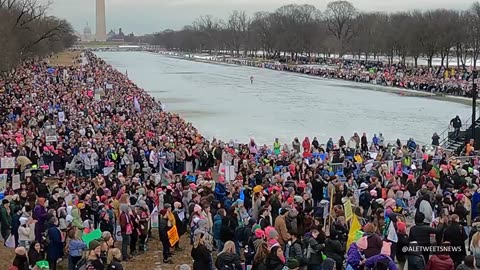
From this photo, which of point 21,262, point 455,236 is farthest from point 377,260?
point 21,262

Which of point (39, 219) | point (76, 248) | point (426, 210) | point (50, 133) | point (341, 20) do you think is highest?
point (341, 20)

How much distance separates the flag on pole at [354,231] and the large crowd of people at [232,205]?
41 millimetres

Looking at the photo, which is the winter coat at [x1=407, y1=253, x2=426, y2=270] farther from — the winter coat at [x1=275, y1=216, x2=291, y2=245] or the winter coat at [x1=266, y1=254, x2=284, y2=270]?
the winter coat at [x1=275, y1=216, x2=291, y2=245]

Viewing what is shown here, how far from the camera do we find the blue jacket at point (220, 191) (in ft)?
51.2

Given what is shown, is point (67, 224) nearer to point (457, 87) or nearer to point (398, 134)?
point (398, 134)

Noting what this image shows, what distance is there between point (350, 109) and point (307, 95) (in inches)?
469

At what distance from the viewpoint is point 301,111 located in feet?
148

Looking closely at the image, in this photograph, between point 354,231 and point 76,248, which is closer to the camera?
point 76,248

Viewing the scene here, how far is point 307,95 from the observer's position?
57.9m

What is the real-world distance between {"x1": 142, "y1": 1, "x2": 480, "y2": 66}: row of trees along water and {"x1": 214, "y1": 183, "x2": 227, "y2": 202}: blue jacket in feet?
223

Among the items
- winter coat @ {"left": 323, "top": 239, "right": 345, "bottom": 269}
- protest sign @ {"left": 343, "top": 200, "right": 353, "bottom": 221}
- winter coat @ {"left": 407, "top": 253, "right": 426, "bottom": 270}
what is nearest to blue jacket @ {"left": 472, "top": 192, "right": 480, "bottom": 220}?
protest sign @ {"left": 343, "top": 200, "right": 353, "bottom": 221}

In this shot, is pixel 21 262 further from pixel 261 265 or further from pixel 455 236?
pixel 455 236

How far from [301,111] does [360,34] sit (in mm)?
85408

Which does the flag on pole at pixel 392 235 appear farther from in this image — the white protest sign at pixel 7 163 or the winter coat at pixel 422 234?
the white protest sign at pixel 7 163
